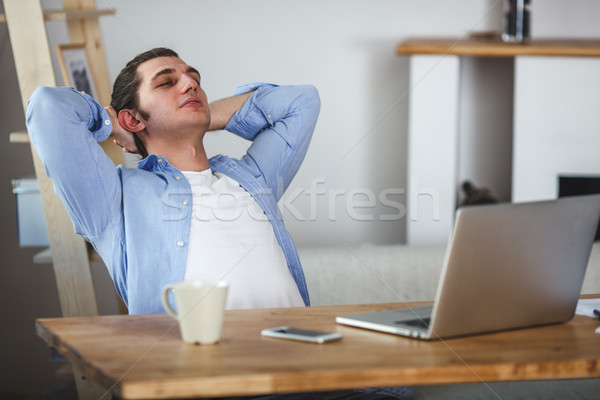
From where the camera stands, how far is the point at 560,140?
275cm

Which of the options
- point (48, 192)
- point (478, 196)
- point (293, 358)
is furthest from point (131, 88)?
point (478, 196)

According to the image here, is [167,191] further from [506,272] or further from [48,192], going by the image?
A: [506,272]

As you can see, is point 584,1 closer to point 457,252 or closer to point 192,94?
point 192,94

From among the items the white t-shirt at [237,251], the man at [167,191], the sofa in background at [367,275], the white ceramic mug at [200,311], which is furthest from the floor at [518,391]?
the sofa in background at [367,275]

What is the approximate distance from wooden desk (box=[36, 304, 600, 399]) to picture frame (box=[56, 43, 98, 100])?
1285 millimetres

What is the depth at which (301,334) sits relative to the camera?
0.91 meters

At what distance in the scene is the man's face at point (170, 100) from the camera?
1.58 metres

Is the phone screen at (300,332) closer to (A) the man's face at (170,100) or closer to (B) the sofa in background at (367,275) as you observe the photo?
(A) the man's face at (170,100)

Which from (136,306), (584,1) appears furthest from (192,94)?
(584,1)

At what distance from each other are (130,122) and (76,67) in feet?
2.10

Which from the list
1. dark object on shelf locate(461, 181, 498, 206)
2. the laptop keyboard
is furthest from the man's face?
dark object on shelf locate(461, 181, 498, 206)

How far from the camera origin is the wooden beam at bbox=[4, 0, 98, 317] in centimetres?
183

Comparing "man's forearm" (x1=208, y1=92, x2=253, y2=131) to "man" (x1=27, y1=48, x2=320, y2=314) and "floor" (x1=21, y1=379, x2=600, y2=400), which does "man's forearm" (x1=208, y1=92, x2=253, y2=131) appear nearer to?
"man" (x1=27, y1=48, x2=320, y2=314)

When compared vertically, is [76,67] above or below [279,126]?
above
